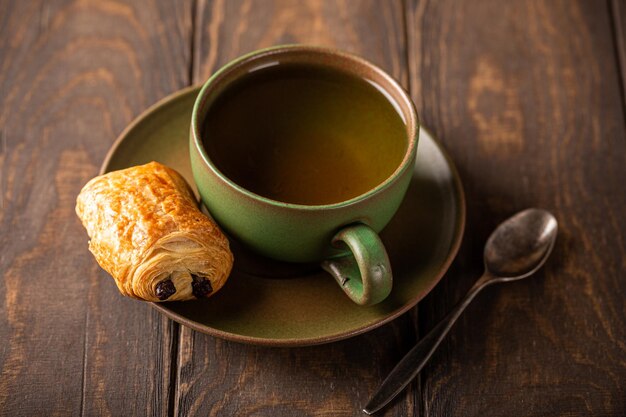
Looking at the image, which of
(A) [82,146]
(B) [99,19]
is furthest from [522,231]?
(B) [99,19]

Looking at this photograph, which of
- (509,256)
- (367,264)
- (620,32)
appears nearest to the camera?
(367,264)

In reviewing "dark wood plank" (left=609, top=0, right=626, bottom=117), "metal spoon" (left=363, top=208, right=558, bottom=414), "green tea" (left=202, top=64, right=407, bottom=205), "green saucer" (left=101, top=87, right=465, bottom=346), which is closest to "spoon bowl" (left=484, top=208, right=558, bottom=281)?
"metal spoon" (left=363, top=208, right=558, bottom=414)

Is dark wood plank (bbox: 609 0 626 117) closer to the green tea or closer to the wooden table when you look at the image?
the wooden table

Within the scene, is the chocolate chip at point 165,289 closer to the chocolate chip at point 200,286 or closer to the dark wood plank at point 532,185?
the chocolate chip at point 200,286

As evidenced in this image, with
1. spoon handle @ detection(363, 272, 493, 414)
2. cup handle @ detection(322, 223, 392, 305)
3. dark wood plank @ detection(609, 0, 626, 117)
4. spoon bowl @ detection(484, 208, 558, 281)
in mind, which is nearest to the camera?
cup handle @ detection(322, 223, 392, 305)

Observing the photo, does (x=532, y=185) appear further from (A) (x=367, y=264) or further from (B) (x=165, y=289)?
(B) (x=165, y=289)

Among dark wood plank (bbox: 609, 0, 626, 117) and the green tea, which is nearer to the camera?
the green tea

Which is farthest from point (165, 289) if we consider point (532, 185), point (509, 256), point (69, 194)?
point (532, 185)
